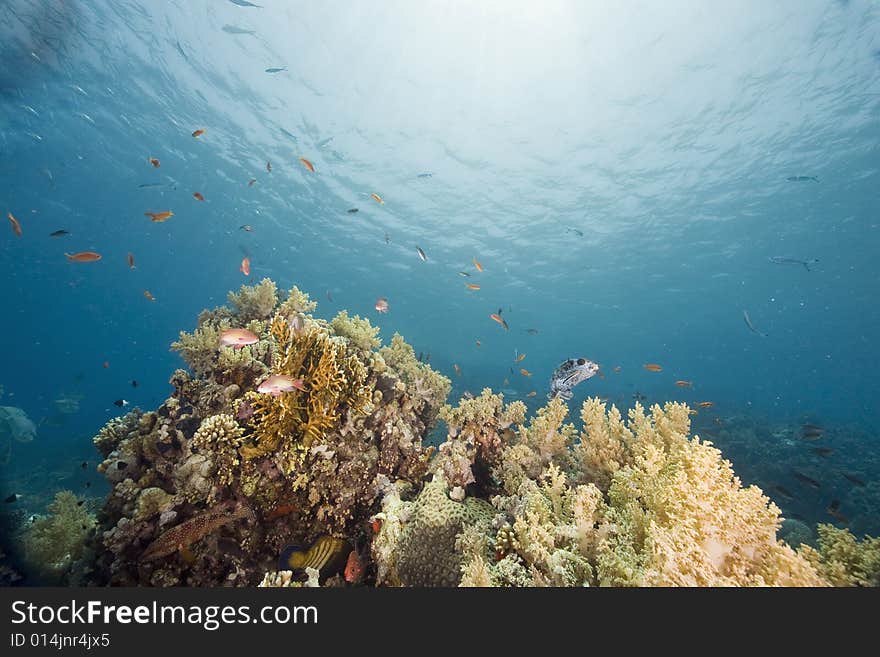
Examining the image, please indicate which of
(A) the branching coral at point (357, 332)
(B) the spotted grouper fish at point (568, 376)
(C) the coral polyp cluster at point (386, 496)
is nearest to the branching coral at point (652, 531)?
(C) the coral polyp cluster at point (386, 496)

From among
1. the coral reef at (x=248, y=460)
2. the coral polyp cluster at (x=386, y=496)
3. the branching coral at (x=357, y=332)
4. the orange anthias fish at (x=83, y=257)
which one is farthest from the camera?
the orange anthias fish at (x=83, y=257)

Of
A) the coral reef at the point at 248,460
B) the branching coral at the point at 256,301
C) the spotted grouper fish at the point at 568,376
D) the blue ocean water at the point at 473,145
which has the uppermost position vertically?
the blue ocean water at the point at 473,145

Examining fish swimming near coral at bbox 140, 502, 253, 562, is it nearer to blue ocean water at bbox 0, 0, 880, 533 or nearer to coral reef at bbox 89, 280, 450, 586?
coral reef at bbox 89, 280, 450, 586

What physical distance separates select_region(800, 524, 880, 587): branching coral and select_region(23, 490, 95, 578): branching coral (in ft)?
24.1

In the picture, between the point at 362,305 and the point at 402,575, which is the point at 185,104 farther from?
the point at 362,305

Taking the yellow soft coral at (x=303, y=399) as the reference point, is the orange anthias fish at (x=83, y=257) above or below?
above

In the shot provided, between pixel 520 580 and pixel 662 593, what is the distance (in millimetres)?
1112

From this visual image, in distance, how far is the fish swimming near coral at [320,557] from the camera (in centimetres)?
351

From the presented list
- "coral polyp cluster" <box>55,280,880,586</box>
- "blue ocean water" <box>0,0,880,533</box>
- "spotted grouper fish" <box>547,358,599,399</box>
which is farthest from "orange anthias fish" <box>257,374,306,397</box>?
"blue ocean water" <box>0,0,880,533</box>

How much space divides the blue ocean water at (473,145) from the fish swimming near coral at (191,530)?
7.34 metres

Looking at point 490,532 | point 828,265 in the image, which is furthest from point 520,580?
point 828,265

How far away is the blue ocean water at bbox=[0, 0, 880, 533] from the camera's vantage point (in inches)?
645

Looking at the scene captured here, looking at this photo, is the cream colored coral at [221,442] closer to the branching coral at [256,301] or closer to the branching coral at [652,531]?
the branching coral at [652,531]

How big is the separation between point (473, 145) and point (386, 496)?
24453 mm
